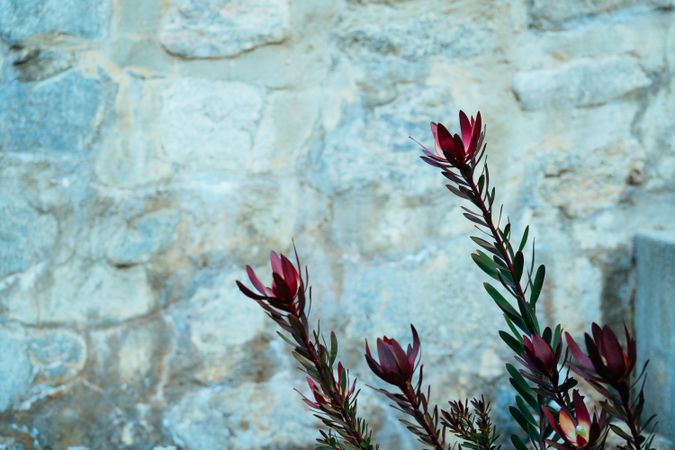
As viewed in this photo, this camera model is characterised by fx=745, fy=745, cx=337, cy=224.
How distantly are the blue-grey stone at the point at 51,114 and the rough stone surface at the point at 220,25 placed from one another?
0.59 feet

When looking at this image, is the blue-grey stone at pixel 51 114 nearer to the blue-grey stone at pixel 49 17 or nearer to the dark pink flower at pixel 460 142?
the blue-grey stone at pixel 49 17

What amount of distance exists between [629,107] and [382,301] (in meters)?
0.63

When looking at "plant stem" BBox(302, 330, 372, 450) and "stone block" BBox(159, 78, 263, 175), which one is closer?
"plant stem" BBox(302, 330, 372, 450)

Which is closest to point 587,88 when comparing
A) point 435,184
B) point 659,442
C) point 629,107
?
point 629,107

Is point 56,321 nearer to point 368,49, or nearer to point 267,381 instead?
point 267,381

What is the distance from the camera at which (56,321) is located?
151cm

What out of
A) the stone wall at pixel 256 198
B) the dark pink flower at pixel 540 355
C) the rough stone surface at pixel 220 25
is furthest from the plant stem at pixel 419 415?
the rough stone surface at pixel 220 25

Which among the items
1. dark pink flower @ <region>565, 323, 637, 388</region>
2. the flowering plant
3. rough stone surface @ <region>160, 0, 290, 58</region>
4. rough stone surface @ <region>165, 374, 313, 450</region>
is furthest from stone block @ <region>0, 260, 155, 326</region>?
dark pink flower @ <region>565, 323, 637, 388</region>

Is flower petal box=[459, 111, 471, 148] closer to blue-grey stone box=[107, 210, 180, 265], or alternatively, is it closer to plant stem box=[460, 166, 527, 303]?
plant stem box=[460, 166, 527, 303]

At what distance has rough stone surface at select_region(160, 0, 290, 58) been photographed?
1.51 metres

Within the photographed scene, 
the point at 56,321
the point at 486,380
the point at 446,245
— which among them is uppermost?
the point at 56,321

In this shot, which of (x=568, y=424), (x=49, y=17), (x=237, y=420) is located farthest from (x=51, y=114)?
(x=568, y=424)

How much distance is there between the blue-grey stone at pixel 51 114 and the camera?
152cm

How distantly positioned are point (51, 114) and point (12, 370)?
53 centimetres
